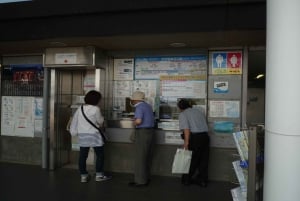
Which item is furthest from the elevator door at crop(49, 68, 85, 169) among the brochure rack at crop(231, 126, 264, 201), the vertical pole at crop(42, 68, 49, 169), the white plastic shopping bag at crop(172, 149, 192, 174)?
the brochure rack at crop(231, 126, 264, 201)

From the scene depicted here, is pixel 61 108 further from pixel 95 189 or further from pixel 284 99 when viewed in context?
pixel 284 99

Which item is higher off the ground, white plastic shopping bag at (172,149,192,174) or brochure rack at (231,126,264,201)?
brochure rack at (231,126,264,201)

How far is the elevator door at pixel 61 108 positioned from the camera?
24.3 ft

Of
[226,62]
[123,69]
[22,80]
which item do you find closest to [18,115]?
[22,80]

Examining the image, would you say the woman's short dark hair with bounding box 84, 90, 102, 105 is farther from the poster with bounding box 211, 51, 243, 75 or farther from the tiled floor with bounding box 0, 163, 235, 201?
the poster with bounding box 211, 51, 243, 75

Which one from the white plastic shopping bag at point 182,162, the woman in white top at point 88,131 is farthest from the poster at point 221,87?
the woman in white top at point 88,131

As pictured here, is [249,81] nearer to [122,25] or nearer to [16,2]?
[122,25]

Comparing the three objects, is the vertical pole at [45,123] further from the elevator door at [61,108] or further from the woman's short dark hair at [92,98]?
the woman's short dark hair at [92,98]

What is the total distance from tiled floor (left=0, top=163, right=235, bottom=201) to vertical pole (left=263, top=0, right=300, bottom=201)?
3139mm

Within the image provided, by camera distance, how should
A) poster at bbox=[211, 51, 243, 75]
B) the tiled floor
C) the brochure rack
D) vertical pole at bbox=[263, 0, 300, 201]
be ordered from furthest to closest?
poster at bbox=[211, 51, 243, 75], the tiled floor, the brochure rack, vertical pole at bbox=[263, 0, 300, 201]

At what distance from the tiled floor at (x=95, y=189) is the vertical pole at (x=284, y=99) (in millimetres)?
3139

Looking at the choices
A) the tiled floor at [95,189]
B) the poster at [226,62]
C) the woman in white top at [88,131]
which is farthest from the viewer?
the poster at [226,62]

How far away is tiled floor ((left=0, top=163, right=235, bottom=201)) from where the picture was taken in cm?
542

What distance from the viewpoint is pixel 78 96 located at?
769 centimetres
